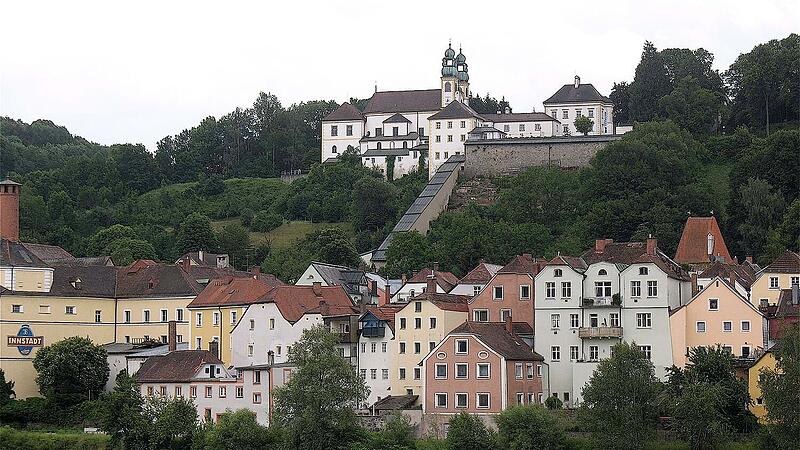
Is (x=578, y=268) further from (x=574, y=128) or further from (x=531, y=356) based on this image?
(x=574, y=128)

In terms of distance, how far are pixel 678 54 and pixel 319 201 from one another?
33.9m

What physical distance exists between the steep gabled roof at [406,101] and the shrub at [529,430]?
3159 inches

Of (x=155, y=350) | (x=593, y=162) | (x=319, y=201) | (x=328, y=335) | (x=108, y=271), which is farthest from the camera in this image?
(x=319, y=201)

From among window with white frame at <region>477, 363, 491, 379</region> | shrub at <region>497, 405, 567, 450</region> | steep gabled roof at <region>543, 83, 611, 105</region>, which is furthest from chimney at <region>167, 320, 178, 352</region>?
steep gabled roof at <region>543, 83, 611, 105</region>

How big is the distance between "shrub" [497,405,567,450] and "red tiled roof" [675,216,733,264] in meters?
26.3

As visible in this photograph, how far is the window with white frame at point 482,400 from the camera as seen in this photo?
6209 cm

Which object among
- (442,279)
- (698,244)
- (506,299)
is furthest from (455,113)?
(506,299)

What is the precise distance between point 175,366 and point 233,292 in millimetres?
6528

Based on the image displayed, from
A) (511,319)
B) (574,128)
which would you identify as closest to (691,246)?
(511,319)

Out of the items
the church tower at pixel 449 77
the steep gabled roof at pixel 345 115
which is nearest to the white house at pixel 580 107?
the church tower at pixel 449 77

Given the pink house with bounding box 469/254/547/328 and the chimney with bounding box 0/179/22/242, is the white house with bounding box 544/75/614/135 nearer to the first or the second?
the chimney with bounding box 0/179/22/242

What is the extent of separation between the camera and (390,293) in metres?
82.6

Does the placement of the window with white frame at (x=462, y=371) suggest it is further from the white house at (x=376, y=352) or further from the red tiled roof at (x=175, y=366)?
the red tiled roof at (x=175, y=366)

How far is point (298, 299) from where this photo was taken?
232 feet
